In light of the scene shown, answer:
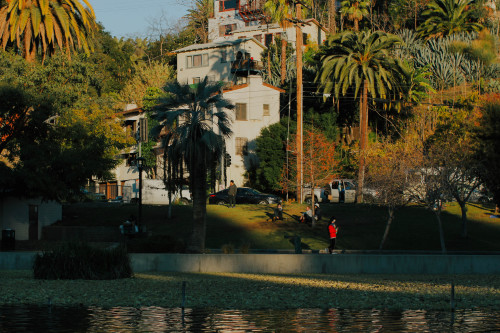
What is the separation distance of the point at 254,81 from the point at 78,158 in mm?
33177

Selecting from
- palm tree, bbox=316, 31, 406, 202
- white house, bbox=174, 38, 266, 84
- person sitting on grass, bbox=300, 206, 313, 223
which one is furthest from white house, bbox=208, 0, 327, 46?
person sitting on grass, bbox=300, 206, 313, 223

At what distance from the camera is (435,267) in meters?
27.3

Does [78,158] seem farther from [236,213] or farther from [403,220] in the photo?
[403,220]

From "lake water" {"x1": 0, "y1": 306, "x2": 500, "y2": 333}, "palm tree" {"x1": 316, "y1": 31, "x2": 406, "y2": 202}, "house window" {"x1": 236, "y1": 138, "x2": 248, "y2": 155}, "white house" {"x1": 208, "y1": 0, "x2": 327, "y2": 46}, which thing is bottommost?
"lake water" {"x1": 0, "y1": 306, "x2": 500, "y2": 333}

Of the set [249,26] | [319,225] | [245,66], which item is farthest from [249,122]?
[249,26]

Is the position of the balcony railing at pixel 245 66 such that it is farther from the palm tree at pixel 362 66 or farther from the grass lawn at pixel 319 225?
the grass lawn at pixel 319 225

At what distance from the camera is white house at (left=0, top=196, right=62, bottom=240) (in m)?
43.2

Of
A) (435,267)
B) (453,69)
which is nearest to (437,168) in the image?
(435,267)

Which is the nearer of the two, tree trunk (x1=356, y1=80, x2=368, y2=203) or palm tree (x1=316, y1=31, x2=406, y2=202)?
tree trunk (x1=356, y1=80, x2=368, y2=203)

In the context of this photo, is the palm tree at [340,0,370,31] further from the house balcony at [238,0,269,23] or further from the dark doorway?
the dark doorway

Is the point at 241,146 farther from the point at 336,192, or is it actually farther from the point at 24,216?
the point at 24,216

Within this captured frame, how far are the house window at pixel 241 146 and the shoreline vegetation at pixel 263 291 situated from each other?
42.9 meters

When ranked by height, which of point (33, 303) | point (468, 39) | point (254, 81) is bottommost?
point (33, 303)

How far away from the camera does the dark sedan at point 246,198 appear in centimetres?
5475
